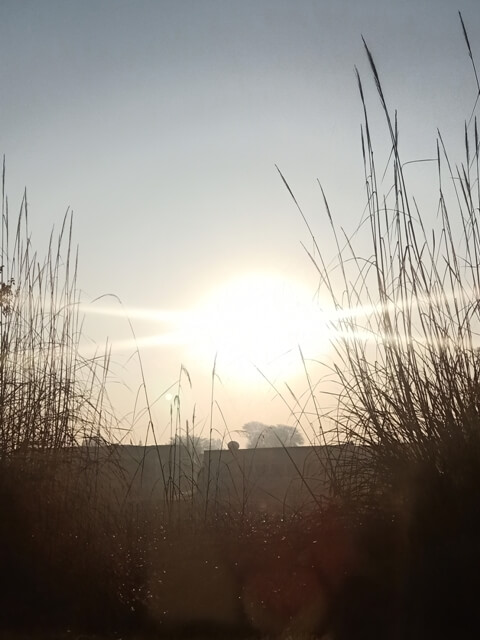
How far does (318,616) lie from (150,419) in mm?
1312

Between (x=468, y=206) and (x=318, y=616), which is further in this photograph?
(x=468, y=206)

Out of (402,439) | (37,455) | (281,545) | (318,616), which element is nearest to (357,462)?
(402,439)

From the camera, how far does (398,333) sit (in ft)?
7.08

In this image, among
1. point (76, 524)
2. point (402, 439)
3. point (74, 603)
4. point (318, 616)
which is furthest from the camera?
point (76, 524)

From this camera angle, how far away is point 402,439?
189cm

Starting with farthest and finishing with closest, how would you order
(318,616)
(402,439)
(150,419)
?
1. (150,419)
2. (402,439)
3. (318,616)

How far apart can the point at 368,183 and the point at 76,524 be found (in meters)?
1.41

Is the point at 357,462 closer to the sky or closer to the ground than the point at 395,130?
closer to the ground

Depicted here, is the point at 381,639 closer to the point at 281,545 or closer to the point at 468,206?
the point at 281,545

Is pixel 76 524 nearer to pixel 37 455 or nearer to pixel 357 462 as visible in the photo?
pixel 37 455

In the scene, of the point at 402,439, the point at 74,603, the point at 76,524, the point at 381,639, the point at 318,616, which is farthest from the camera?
the point at 76,524

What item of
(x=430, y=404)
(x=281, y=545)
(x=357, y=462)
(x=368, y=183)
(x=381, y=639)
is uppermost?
(x=368, y=183)

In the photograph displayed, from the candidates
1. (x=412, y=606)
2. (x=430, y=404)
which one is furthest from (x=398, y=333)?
(x=412, y=606)

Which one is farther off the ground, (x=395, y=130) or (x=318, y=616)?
(x=395, y=130)
